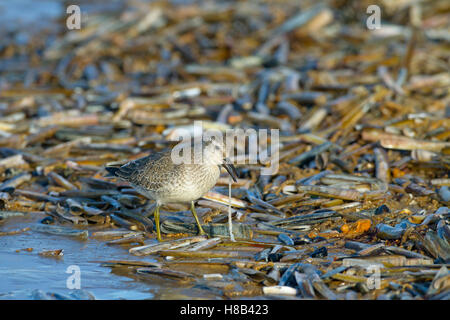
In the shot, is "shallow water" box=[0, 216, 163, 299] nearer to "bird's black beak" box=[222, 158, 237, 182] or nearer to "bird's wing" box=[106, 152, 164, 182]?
"bird's wing" box=[106, 152, 164, 182]

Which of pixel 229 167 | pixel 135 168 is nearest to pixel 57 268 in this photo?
pixel 135 168

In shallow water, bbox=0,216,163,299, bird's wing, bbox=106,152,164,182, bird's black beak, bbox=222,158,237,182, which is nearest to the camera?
shallow water, bbox=0,216,163,299

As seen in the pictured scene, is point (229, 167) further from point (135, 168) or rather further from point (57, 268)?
point (57, 268)

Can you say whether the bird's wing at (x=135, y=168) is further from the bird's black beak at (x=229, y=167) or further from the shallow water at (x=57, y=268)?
the shallow water at (x=57, y=268)

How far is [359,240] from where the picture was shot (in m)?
6.43

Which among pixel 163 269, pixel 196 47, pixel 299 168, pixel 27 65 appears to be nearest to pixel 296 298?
pixel 163 269

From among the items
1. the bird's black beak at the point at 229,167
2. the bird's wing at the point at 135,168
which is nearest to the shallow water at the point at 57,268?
the bird's wing at the point at 135,168

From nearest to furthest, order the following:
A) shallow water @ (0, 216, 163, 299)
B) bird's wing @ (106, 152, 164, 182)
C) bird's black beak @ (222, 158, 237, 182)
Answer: shallow water @ (0, 216, 163, 299) < bird's black beak @ (222, 158, 237, 182) < bird's wing @ (106, 152, 164, 182)

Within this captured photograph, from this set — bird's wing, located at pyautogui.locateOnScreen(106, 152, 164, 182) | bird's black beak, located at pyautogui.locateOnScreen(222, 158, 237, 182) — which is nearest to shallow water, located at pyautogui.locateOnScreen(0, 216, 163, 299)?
bird's wing, located at pyautogui.locateOnScreen(106, 152, 164, 182)

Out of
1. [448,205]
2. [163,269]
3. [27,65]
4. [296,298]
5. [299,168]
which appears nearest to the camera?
[296,298]

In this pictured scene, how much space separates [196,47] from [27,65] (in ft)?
12.5

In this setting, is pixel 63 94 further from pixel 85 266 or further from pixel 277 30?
pixel 85 266

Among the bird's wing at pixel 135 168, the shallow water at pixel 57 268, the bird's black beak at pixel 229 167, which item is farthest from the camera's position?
the bird's wing at pixel 135 168

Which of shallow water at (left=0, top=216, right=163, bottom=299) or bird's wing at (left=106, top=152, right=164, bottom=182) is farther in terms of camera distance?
bird's wing at (left=106, top=152, right=164, bottom=182)
